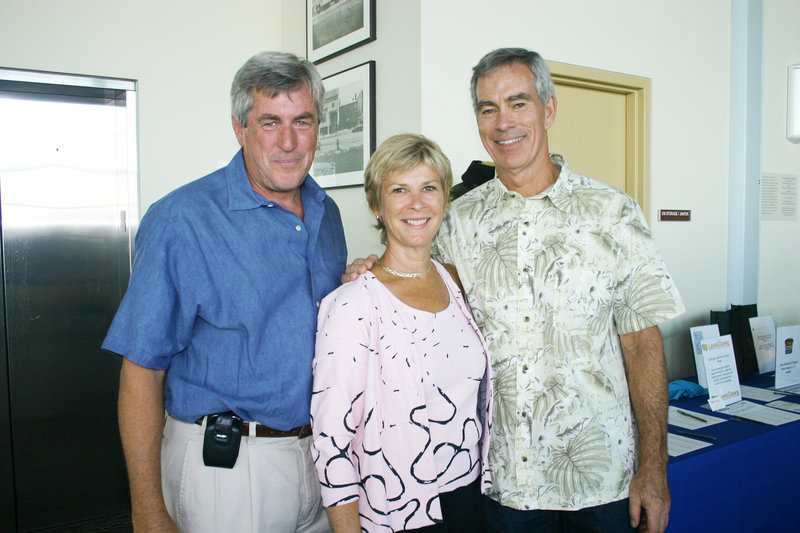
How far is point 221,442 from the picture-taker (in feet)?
3.98

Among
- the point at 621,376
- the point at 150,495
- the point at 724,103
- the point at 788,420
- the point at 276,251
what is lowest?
the point at 788,420

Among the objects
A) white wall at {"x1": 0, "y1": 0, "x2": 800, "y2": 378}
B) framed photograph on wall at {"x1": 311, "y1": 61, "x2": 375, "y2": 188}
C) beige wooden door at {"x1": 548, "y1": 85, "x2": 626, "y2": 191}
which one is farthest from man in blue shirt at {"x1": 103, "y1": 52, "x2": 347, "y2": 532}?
beige wooden door at {"x1": 548, "y1": 85, "x2": 626, "y2": 191}

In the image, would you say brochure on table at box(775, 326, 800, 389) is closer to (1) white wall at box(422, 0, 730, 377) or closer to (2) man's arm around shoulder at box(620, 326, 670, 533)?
(1) white wall at box(422, 0, 730, 377)

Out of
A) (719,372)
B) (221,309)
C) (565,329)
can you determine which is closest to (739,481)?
(719,372)

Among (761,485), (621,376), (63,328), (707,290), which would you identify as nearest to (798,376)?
(707,290)

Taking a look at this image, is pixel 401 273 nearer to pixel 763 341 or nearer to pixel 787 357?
pixel 787 357

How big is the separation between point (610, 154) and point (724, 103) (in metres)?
1.05

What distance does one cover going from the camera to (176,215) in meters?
1.21

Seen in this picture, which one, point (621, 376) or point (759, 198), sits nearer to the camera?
point (621, 376)

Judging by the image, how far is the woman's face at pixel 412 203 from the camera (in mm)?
1379

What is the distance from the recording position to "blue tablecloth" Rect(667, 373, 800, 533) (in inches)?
77.4

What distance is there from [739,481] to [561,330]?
139 centimetres

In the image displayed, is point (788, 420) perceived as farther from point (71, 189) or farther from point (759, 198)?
point (71, 189)

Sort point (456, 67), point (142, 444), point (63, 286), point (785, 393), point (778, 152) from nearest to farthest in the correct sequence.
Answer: point (142, 444) < point (456, 67) < point (785, 393) < point (63, 286) < point (778, 152)
